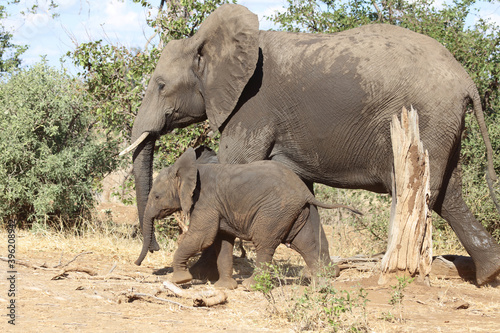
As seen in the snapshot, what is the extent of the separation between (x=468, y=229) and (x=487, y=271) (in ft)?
1.66

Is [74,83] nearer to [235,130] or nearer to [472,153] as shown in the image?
[235,130]

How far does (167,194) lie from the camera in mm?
7016

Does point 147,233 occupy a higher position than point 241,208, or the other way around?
point 241,208

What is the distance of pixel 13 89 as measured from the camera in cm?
1030

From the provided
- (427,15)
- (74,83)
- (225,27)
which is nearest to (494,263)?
(225,27)

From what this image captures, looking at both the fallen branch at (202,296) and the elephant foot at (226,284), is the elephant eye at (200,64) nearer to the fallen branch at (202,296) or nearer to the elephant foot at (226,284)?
the elephant foot at (226,284)

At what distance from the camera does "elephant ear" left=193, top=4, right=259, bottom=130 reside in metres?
7.14

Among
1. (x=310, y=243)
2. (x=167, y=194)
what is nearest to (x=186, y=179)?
(x=167, y=194)

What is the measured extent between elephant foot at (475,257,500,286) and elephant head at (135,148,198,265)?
133 inches

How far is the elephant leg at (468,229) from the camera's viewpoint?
7.52m

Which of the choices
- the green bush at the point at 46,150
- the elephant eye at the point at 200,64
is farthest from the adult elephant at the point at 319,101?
the green bush at the point at 46,150

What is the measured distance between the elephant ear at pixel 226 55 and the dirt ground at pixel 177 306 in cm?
198

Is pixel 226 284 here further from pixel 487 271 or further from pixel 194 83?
pixel 487 271

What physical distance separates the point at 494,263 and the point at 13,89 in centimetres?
733
